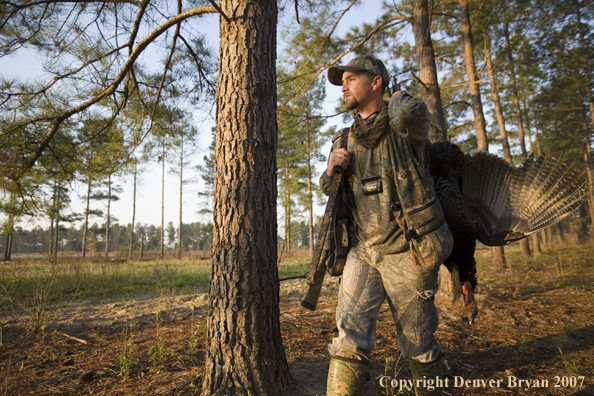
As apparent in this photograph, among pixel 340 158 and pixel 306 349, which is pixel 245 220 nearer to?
pixel 340 158

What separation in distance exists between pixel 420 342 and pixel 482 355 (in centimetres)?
188

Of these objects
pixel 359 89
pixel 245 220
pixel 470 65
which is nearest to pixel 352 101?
pixel 359 89

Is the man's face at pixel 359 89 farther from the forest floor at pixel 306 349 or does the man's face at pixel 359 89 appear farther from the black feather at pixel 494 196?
the forest floor at pixel 306 349

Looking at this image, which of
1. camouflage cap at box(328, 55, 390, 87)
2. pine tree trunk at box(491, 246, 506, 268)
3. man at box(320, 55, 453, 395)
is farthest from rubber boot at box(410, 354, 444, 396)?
pine tree trunk at box(491, 246, 506, 268)

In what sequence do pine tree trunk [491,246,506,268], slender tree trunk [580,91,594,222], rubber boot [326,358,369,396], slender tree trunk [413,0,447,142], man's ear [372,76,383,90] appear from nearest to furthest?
rubber boot [326,358,369,396], man's ear [372,76,383,90], slender tree trunk [413,0,447,142], pine tree trunk [491,246,506,268], slender tree trunk [580,91,594,222]

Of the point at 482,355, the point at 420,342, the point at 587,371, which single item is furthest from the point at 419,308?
the point at 587,371

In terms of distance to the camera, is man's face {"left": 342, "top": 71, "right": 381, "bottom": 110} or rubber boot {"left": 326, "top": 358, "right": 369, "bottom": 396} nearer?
rubber boot {"left": 326, "top": 358, "right": 369, "bottom": 396}

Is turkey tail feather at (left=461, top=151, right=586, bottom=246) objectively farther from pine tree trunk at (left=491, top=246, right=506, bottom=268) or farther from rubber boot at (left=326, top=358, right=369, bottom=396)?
pine tree trunk at (left=491, top=246, right=506, bottom=268)

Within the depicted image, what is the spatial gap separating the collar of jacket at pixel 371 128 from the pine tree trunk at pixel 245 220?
27.8 inches

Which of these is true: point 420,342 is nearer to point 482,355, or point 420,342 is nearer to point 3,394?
point 482,355

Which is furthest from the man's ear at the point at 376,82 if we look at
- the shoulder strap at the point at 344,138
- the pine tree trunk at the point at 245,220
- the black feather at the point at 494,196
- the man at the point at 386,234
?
the pine tree trunk at the point at 245,220

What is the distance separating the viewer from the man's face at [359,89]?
2.04 metres

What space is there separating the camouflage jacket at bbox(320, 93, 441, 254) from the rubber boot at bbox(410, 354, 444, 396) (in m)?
0.64

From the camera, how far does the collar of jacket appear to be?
76.2 inches
